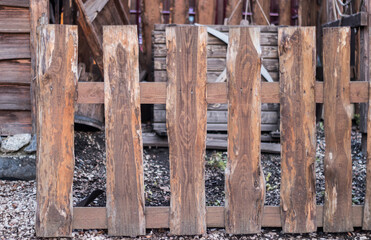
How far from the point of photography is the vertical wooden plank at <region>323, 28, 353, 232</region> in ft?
9.66

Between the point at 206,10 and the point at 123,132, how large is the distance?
4785 mm

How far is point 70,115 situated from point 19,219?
39.6 inches

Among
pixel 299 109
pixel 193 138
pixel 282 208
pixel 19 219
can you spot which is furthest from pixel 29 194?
pixel 299 109

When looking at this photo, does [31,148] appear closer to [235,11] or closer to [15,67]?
[15,67]

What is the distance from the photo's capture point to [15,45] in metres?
4.28

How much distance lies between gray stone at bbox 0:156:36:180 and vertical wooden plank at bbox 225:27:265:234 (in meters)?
2.17

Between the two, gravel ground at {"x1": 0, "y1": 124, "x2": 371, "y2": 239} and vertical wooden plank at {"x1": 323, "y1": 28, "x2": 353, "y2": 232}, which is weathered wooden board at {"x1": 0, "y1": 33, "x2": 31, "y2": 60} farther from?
vertical wooden plank at {"x1": 323, "y1": 28, "x2": 353, "y2": 232}

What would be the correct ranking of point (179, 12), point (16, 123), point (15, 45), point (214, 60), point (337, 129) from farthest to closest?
point (179, 12) < point (214, 60) < point (16, 123) < point (15, 45) < point (337, 129)

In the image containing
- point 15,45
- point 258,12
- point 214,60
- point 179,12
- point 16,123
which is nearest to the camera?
point 15,45

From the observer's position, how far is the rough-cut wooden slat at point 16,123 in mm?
4387

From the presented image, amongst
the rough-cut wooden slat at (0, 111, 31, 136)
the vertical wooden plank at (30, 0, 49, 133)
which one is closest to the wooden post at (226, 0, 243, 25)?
the vertical wooden plank at (30, 0, 49, 133)

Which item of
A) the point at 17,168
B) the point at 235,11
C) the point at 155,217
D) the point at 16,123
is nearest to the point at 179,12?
the point at 235,11

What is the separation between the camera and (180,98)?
113 inches

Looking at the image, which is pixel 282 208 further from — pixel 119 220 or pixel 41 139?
pixel 41 139
